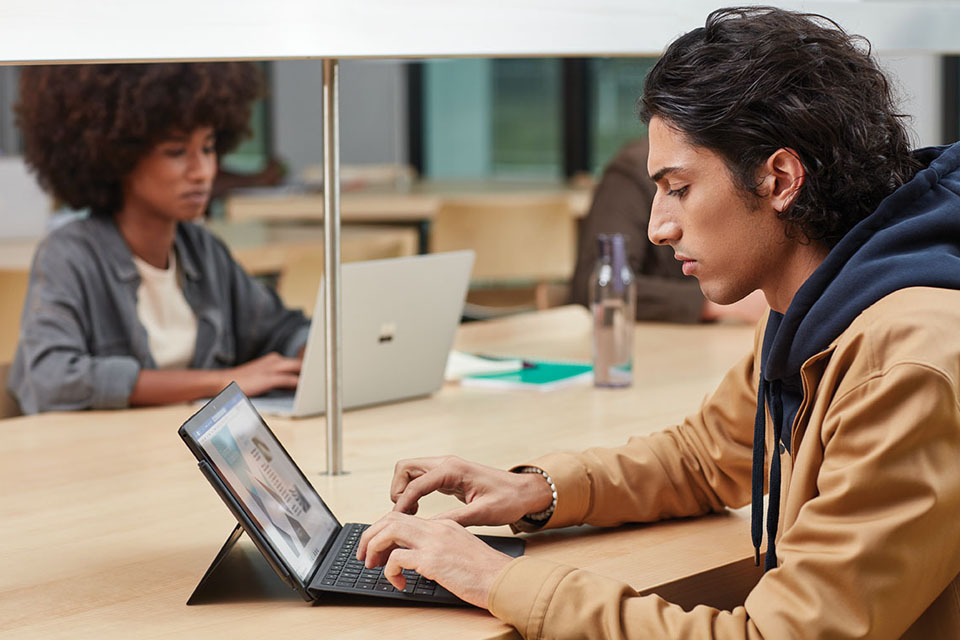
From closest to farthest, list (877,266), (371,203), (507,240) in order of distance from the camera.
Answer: (877,266) < (507,240) < (371,203)

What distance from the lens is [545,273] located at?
5191 millimetres

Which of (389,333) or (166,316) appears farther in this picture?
(166,316)

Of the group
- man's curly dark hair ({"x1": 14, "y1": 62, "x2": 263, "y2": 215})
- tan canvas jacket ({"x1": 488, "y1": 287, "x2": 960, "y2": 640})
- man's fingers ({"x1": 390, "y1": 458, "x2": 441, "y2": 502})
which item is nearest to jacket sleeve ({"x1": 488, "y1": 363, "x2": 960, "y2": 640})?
tan canvas jacket ({"x1": 488, "y1": 287, "x2": 960, "y2": 640})

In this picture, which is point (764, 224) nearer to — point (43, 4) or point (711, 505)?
point (711, 505)

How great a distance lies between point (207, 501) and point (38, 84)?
1.35 meters

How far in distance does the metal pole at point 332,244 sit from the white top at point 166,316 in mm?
859

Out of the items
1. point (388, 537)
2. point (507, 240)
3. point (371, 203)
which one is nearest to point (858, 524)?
point (388, 537)

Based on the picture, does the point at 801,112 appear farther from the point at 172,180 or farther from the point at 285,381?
the point at 172,180

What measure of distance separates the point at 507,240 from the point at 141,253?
9.11ft

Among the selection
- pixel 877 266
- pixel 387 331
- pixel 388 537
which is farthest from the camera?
pixel 387 331

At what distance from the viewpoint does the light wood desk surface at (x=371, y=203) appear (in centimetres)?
544

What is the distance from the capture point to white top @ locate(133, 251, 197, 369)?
2.40 metres

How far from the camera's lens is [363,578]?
1.21m

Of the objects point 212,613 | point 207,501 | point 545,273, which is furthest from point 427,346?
point 545,273
